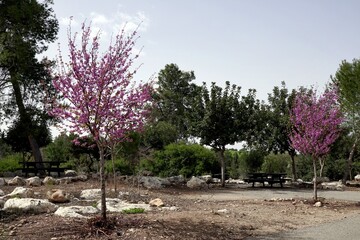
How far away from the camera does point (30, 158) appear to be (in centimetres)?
3294

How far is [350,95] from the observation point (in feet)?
84.6

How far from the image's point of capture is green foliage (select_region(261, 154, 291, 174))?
119 feet

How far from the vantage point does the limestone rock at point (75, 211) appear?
895cm

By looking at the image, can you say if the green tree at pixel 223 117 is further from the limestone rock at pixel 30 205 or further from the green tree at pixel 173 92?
the green tree at pixel 173 92

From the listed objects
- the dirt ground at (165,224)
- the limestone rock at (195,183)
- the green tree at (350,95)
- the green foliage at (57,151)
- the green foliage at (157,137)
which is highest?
the green tree at (350,95)

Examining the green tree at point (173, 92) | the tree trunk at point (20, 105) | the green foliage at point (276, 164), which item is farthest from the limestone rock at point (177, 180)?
the green tree at point (173, 92)

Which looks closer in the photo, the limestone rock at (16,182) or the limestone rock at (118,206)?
the limestone rock at (118,206)

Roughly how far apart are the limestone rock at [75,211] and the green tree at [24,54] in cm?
1275

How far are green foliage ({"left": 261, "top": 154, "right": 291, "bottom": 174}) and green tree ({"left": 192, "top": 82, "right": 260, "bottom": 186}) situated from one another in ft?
47.2

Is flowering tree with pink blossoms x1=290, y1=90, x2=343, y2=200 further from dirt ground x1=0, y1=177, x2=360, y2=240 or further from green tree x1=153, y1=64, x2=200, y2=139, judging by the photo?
green tree x1=153, y1=64, x2=200, y2=139

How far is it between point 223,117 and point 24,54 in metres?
11.0

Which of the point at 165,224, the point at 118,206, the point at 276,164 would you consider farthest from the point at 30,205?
the point at 276,164

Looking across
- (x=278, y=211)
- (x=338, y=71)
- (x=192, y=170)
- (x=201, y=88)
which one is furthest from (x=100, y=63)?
(x=338, y=71)

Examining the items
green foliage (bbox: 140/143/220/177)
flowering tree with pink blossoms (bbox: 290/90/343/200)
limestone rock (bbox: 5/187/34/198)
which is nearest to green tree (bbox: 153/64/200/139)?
green foliage (bbox: 140/143/220/177)
